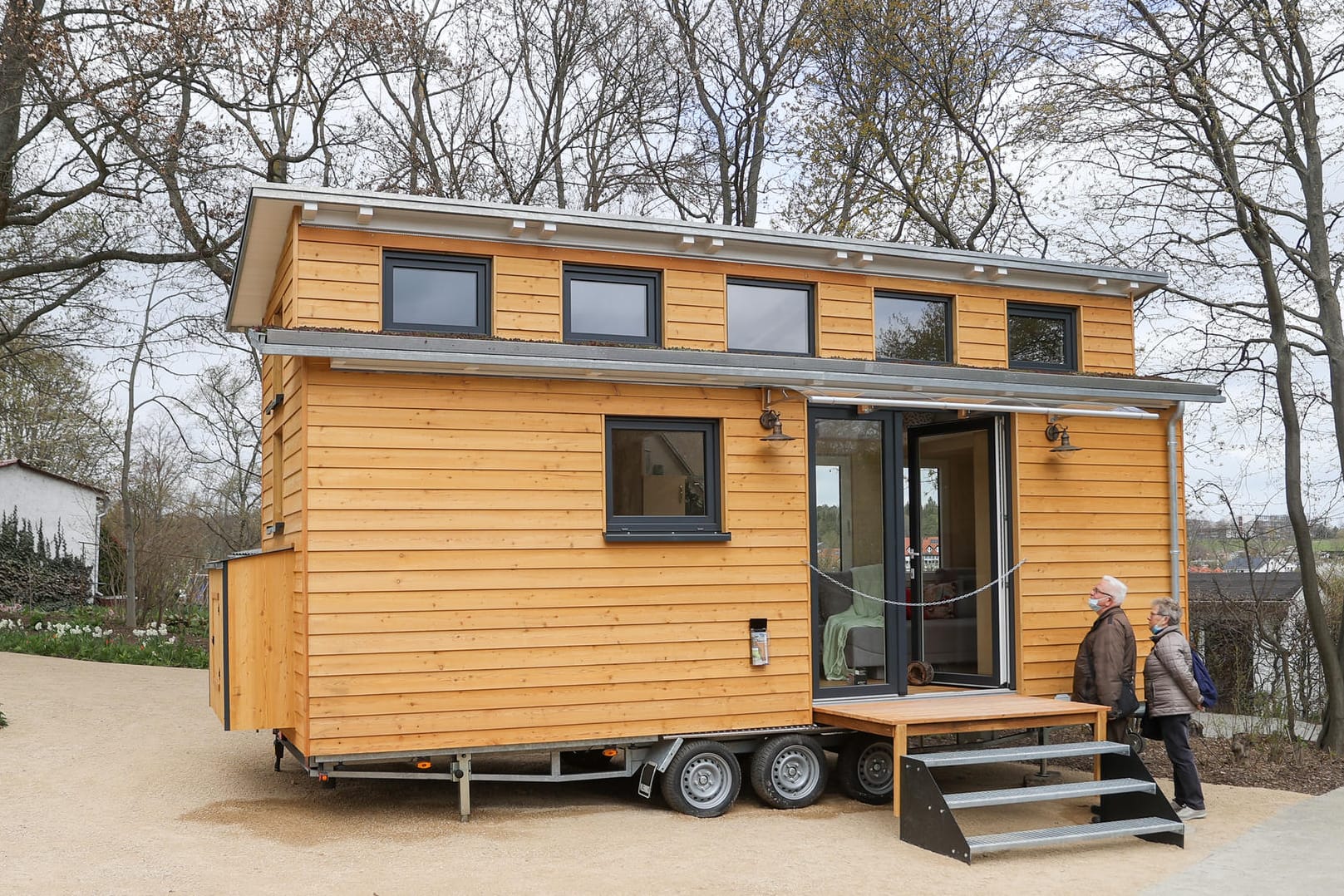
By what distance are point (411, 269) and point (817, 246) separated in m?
3.27

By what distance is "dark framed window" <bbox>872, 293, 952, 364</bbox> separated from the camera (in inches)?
394

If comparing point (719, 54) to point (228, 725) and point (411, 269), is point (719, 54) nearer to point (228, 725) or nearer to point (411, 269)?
point (411, 269)

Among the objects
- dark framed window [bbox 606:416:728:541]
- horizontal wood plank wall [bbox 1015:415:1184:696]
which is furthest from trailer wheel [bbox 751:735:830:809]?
horizontal wood plank wall [bbox 1015:415:1184:696]

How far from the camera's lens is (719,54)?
2080cm

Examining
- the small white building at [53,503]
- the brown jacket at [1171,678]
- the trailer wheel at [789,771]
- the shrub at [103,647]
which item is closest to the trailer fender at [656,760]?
the trailer wheel at [789,771]

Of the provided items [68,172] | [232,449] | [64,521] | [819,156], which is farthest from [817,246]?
[64,521]

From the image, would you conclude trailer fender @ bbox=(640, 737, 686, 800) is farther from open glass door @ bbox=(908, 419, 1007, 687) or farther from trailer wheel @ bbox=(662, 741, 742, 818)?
open glass door @ bbox=(908, 419, 1007, 687)

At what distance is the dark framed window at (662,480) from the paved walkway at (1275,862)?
390 centimetres

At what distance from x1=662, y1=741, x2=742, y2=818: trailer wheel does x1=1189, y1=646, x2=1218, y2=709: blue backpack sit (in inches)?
144

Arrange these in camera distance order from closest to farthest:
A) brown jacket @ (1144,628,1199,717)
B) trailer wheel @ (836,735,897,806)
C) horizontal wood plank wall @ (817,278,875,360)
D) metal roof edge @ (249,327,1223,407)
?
1. metal roof edge @ (249,327,1223,407)
2. brown jacket @ (1144,628,1199,717)
3. trailer wheel @ (836,735,897,806)
4. horizontal wood plank wall @ (817,278,875,360)

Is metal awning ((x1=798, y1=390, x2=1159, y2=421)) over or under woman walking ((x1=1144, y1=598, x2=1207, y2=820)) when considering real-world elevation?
over

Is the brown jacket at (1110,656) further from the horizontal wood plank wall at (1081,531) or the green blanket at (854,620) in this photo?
the green blanket at (854,620)

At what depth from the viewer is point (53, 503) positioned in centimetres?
2464

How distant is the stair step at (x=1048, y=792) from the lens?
7.80 meters
